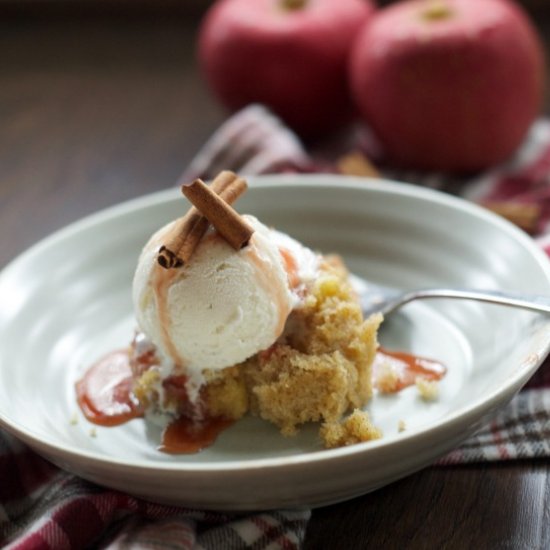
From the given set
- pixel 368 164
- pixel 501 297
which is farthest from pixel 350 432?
pixel 368 164

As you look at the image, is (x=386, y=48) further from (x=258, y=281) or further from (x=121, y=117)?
(x=258, y=281)

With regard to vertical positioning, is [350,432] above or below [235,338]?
below

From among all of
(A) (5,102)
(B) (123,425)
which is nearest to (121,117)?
(A) (5,102)

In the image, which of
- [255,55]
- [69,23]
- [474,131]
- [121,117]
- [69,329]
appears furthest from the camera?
[69,23]

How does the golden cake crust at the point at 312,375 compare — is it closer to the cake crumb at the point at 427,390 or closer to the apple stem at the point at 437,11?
the cake crumb at the point at 427,390

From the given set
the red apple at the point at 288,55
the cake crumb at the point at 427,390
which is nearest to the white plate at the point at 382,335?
the cake crumb at the point at 427,390

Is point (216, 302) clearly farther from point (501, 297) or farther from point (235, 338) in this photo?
point (501, 297)

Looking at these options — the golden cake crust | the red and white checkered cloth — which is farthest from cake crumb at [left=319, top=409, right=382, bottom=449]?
the red and white checkered cloth

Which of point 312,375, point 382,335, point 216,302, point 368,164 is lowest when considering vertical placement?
point 368,164
